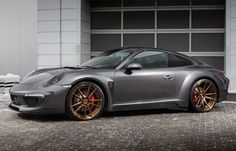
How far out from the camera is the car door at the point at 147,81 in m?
9.23

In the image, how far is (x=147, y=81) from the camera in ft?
31.0

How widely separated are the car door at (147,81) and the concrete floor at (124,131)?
A: 38 cm

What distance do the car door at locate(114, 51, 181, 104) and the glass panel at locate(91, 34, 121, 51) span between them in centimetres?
711

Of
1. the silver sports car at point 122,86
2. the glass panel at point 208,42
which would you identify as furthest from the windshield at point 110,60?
Result: the glass panel at point 208,42

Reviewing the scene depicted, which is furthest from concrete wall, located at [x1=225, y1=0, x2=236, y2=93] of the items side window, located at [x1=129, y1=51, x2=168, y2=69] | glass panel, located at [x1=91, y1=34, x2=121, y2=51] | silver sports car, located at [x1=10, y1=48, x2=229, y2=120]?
side window, located at [x1=129, y1=51, x2=168, y2=69]

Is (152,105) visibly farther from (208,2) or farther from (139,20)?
(208,2)

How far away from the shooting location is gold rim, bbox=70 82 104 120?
880 centimetres

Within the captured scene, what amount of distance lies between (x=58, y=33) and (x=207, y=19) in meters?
4.99

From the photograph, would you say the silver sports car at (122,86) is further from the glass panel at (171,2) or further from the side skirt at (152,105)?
the glass panel at (171,2)

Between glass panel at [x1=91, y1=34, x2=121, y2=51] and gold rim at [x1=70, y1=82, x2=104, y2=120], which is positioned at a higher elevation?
glass panel at [x1=91, y1=34, x2=121, y2=51]

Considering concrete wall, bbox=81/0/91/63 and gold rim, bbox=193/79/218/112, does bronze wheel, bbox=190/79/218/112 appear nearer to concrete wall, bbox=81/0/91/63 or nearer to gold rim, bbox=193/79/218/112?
gold rim, bbox=193/79/218/112

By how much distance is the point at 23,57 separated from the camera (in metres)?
19.1

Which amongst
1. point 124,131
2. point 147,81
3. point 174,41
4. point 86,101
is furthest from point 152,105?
point 174,41

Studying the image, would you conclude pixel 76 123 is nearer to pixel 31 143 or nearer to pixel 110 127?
pixel 110 127
